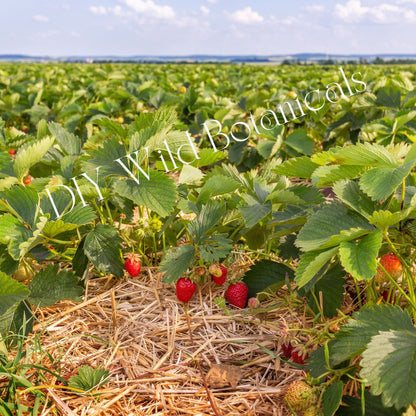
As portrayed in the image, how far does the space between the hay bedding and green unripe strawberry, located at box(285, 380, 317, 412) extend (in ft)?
Result: 0.38

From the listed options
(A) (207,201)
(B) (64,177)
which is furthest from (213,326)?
(B) (64,177)

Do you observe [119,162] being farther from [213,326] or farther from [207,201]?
[213,326]

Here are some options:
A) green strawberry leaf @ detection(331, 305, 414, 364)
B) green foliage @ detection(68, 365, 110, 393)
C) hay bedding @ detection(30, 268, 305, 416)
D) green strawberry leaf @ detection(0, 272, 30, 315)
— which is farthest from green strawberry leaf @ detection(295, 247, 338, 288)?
green strawberry leaf @ detection(0, 272, 30, 315)

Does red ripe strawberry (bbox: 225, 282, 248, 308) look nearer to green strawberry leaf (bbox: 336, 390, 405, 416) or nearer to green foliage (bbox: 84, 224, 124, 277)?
green foliage (bbox: 84, 224, 124, 277)

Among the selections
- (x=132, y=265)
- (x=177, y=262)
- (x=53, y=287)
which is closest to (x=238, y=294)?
(x=177, y=262)

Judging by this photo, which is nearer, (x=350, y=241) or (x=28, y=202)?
(x=350, y=241)

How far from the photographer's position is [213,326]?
1748 millimetres

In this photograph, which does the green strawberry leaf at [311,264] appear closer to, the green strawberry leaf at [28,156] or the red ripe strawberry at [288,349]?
the red ripe strawberry at [288,349]

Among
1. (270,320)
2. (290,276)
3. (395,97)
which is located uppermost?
(395,97)

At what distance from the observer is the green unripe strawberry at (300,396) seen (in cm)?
121

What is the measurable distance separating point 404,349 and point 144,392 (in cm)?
86

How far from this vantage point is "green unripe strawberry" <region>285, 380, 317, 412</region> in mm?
1209

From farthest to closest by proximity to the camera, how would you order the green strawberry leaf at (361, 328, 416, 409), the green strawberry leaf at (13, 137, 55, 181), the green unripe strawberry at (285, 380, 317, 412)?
the green strawberry leaf at (13, 137, 55, 181) → the green unripe strawberry at (285, 380, 317, 412) → the green strawberry leaf at (361, 328, 416, 409)

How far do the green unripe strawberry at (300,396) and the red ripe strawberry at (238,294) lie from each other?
530 millimetres
